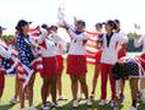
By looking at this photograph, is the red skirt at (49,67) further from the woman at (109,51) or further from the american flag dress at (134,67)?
the american flag dress at (134,67)

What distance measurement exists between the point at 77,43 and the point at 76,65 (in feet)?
1.64

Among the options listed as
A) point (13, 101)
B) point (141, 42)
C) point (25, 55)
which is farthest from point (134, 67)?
point (13, 101)

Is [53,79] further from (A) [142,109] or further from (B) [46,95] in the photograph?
(A) [142,109]

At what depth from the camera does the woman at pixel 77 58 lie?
509 inches

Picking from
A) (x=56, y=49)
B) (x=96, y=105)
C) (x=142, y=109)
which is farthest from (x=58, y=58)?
(x=142, y=109)

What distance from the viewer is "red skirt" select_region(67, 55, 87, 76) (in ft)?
42.9

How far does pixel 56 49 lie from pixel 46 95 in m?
1.12

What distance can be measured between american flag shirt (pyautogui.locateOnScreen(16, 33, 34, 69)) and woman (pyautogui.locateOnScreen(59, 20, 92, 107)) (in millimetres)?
1082

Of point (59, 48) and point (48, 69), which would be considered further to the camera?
point (59, 48)

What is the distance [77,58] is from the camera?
13.1 meters

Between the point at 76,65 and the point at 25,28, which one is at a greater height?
the point at 25,28

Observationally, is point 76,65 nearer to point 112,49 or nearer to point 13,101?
point 112,49

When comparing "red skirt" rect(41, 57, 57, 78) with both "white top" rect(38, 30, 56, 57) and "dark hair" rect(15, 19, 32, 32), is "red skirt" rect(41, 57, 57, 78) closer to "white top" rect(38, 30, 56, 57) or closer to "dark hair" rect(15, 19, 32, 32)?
"white top" rect(38, 30, 56, 57)

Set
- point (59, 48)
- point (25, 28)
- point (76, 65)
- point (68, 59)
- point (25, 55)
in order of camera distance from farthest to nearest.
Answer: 1. point (59, 48)
2. point (68, 59)
3. point (76, 65)
4. point (25, 55)
5. point (25, 28)
